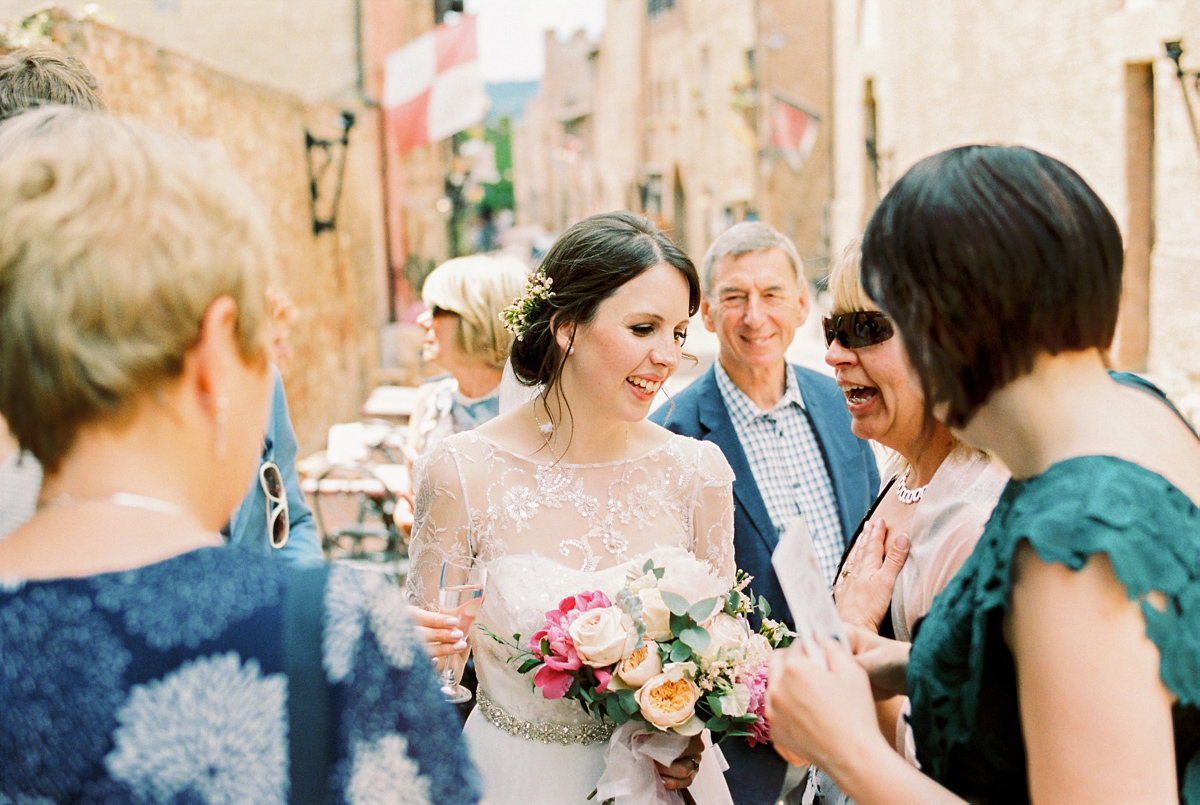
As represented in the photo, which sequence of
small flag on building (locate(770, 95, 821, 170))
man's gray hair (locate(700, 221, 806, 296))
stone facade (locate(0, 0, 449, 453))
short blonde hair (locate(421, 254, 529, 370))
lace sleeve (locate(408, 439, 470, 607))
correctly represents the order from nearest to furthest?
1. lace sleeve (locate(408, 439, 470, 607))
2. man's gray hair (locate(700, 221, 806, 296))
3. short blonde hair (locate(421, 254, 529, 370))
4. stone facade (locate(0, 0, 449, 453))
5. small flag on building (locate(770, 95, 821, 170))

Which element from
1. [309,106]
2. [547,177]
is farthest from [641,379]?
[547,177]

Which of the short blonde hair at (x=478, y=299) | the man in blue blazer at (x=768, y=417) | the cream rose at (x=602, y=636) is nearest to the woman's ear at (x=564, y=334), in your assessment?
the cream rose at (x=602, y=636)

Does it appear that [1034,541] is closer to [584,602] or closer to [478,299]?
[584,602]

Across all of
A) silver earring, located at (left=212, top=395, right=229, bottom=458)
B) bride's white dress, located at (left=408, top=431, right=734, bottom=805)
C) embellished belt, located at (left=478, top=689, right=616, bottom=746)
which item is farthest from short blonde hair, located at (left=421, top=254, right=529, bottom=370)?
silver earring, located at (left=212, top=395, right=229, bottom=458)

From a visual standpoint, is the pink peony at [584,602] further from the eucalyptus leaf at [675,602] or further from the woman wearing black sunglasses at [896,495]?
the woman wearing black sunglasses at [896,495]

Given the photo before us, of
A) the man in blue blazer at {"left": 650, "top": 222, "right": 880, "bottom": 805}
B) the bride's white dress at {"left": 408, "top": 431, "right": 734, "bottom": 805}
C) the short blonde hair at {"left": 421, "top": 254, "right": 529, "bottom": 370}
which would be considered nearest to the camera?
the bride's white dress at {"left": 408, "top": 431, "right": 734, "bottom": 805}

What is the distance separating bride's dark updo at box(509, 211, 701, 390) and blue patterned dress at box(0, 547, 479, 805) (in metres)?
1.83

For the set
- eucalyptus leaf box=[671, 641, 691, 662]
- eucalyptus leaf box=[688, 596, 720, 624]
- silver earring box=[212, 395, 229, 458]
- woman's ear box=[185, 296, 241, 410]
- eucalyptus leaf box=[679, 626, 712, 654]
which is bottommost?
eucalyptus leaf box=[671, 641, 691, 662]

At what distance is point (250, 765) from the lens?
3.41 feet

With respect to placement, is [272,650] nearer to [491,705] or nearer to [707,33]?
[491,705]

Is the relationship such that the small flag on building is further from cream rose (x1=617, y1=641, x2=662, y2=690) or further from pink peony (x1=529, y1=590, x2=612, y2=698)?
cream rose (x1=617, y1=641, x2=662, y2=690)

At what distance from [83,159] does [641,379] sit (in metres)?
1.81

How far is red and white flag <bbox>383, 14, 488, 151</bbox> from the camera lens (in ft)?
41.9

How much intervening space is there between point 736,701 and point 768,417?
2.04 metres
